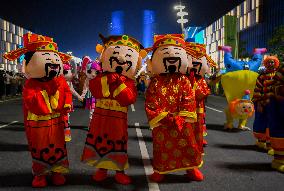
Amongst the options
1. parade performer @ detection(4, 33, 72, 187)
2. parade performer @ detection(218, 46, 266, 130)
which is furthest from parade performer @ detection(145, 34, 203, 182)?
parade performer @ detection(218, 46, 266, 130)

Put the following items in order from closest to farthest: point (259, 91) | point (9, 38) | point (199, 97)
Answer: point (199, 97)
point (259, 91)
point (9, 38)

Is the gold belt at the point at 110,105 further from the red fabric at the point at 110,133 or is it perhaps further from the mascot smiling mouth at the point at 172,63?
the mascot smiling mouth at the point at 172,63

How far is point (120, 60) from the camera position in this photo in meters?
5.65

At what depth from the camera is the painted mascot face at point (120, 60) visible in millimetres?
5672

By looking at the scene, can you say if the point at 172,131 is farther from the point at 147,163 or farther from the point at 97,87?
the point at 147,163

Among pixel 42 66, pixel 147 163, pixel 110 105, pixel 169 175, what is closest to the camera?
pixel 42 66

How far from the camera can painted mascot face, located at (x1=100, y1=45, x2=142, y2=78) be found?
5672 millimetres

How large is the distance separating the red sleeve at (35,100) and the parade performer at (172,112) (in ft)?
4.81

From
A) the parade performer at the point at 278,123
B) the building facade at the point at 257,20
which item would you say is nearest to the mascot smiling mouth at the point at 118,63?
the parade performer at the point at 278,123

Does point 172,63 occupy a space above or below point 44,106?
above

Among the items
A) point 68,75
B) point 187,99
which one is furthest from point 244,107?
point 68,75

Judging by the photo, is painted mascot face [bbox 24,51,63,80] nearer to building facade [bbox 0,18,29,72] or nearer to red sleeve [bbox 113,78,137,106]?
red sleeve [bbox 113,78,137,106]

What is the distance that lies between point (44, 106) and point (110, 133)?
1.01m

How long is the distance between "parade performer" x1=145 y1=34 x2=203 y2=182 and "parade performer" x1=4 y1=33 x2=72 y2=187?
1313mm
